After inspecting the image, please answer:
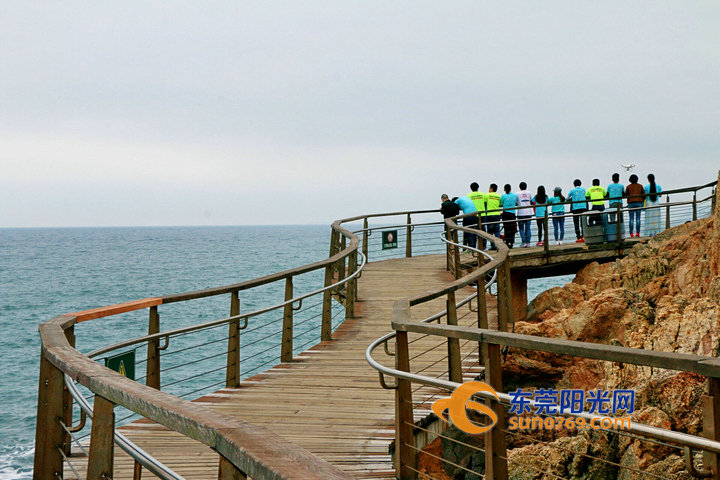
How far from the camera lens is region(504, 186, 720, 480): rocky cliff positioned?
20.9 feet

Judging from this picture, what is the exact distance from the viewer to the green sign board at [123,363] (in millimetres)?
4957

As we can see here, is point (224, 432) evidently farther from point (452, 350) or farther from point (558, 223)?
point (558, 223)

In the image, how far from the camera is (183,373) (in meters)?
30.2

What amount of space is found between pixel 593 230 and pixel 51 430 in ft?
50.8

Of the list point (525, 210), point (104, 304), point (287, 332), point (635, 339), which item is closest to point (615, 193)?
point (525, 210)

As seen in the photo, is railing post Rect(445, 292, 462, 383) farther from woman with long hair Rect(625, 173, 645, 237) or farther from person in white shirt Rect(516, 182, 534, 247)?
woman with long hair Rect(625, 173, 645, 237)

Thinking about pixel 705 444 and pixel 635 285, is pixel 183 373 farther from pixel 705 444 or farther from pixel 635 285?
pixel 705 444

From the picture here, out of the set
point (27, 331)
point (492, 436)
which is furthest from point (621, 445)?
point (27, 331)

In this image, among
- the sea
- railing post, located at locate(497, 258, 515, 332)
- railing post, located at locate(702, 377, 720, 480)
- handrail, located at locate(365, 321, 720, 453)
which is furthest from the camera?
the sea

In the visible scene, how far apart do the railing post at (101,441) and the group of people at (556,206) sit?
1446cm

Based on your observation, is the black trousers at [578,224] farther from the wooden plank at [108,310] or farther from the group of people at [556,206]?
the wooden plank at [108,310]

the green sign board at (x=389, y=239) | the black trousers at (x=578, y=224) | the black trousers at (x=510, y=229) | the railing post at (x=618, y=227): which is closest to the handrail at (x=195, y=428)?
the green sign board at (x=389, y=239)

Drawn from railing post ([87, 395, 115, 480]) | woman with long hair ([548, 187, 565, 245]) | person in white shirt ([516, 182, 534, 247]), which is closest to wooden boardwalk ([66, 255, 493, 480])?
railing post ([87, 395, 115, 480])

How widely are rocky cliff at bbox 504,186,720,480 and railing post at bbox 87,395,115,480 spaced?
6.22 feet
